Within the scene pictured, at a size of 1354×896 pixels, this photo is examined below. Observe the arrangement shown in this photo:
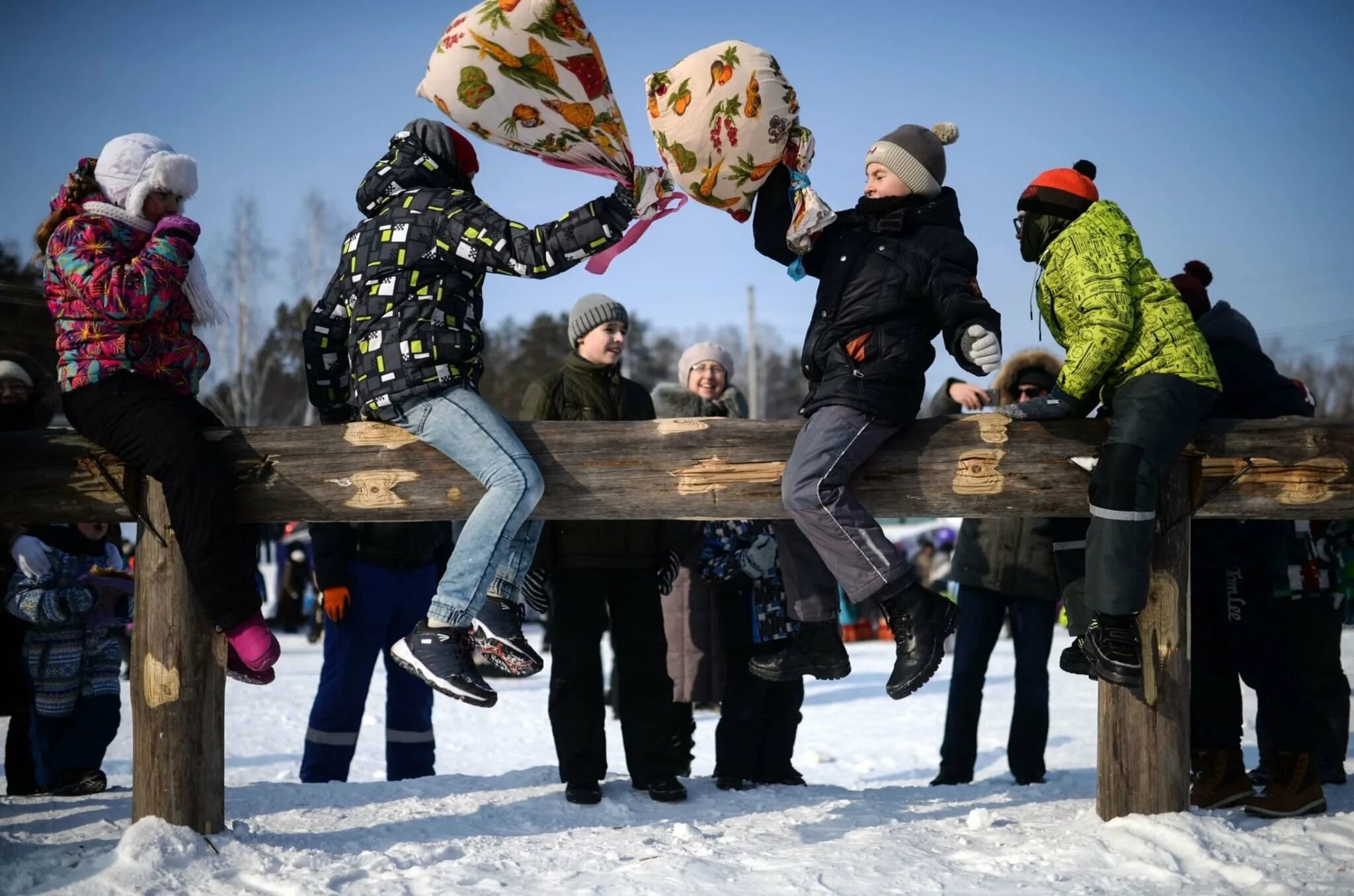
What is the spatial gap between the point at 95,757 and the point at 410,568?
5.32ft

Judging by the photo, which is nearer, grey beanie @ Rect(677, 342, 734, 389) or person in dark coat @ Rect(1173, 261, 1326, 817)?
person in dark coat @ Rect(1173, 261, 1326, 817)

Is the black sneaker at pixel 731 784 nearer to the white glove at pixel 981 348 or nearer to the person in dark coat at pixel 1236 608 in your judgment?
the person in dark coat at pixel 1236 608

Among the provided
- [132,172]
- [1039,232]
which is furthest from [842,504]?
[132,172]

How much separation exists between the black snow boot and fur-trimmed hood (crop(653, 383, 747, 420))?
1.43 metres

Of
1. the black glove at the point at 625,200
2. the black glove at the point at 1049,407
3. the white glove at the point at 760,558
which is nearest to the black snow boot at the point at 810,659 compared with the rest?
the white glove at the point at 760,558

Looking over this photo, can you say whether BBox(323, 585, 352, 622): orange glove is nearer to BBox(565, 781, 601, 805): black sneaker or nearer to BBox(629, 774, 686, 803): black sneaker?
BBox(565, 781, 601, 805): black sneaker

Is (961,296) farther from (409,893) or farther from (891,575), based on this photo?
(409,893)

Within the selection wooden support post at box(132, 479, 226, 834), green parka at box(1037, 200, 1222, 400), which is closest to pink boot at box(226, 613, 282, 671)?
wooden support post at box(132, 479, 226, 834)

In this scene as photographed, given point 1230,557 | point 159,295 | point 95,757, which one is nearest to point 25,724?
point 95,757

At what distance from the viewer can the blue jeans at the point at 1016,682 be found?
587cm

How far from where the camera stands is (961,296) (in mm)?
3836

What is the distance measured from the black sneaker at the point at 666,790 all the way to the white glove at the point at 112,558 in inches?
116

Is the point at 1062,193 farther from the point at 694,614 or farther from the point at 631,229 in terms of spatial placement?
the point at 694,614

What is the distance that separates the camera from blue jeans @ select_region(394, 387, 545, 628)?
12.7ft
